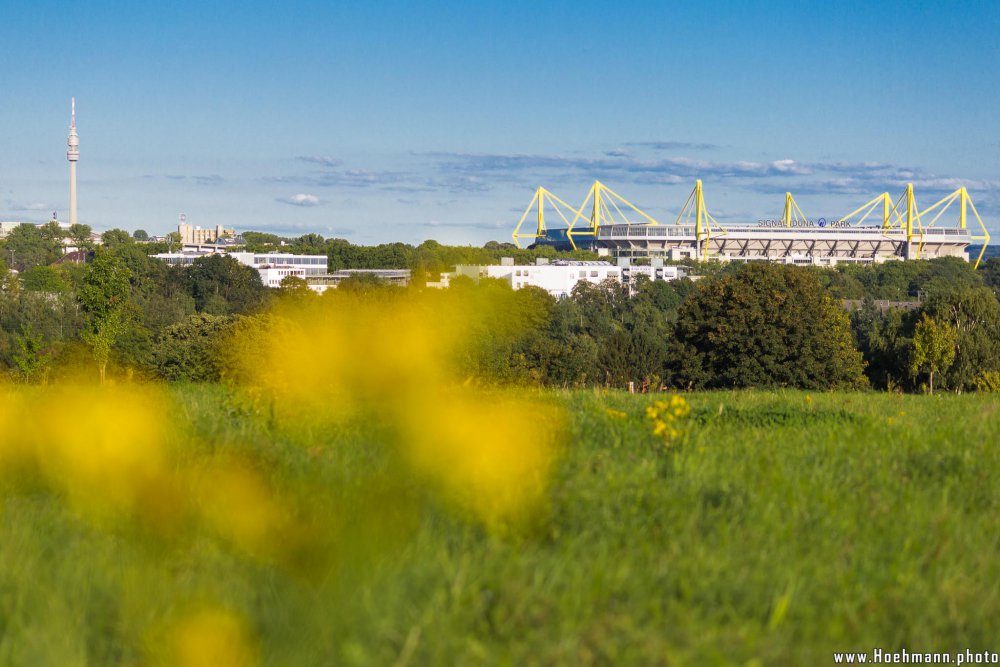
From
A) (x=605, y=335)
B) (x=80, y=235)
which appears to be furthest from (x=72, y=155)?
(x=605, y=335)

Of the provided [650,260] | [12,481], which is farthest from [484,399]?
[650,260]

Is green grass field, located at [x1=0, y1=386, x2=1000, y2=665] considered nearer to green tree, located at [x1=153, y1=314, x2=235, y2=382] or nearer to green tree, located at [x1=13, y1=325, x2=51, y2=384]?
green tree, located at [x1=13, y1=325, x2=51, y2=384]

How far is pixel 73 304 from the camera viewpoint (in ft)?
211

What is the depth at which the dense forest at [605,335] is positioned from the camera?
22.1 meters

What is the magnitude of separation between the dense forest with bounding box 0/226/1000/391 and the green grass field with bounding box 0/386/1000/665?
3.89 meters

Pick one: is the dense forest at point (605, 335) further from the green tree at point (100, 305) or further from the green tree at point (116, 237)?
the green tree at point (116, 237)

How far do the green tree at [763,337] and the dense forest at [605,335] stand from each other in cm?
4

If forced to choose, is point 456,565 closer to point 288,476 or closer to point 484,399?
point 288,476

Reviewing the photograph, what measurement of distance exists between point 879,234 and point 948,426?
166 meters

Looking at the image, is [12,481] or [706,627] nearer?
[706,627]

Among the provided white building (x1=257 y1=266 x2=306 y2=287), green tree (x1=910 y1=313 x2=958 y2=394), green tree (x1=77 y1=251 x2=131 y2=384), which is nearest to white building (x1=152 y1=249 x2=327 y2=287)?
white building (x1=257 y1=266 x2=306 y2=287)

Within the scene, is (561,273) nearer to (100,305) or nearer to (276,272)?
(276,272)

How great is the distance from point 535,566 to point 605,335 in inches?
2478

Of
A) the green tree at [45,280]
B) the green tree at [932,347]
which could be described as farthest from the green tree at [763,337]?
the green tree at [45,280]
